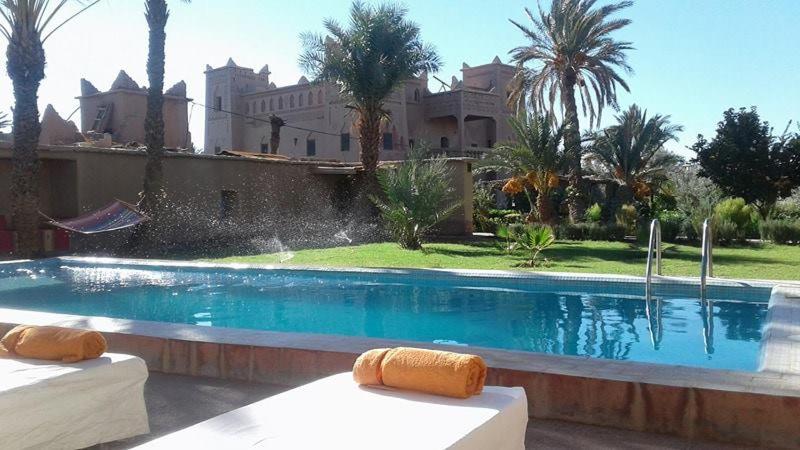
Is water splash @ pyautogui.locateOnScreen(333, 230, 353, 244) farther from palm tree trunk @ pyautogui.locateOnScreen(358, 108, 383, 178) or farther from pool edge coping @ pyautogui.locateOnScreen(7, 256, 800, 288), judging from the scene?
pool edge coping @ pyautogui.locateOnScreen(7, 256, 800, 288)

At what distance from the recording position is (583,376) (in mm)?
4395

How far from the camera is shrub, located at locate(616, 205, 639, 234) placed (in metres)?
21.3

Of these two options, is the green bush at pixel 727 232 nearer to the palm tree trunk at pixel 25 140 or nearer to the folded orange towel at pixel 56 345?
the palm tree trunk at pixel 25 140

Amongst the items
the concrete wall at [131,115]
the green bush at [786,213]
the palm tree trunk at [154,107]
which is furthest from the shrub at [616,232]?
the concrete wall at [131,115]

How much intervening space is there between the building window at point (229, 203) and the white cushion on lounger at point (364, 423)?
1989cm

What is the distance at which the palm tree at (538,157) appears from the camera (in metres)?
21.3

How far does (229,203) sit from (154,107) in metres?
5.09

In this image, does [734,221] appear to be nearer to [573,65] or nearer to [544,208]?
[544,208]

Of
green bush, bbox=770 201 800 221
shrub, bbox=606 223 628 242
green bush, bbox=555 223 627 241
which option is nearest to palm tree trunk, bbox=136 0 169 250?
green bush, bbox=555 223 627 241

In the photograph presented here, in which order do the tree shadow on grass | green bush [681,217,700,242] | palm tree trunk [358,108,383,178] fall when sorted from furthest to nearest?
palm tree trunk [358,108,383,178]
green bush [681,217,700,242]
the tree shadow on grass

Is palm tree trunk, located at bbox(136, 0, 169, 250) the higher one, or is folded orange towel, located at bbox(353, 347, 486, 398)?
palm tree trunk, located at bbox(136, 0, 169, 250)

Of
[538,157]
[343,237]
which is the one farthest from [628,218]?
[343,237]

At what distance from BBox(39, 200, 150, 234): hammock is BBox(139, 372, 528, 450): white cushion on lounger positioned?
14.1m

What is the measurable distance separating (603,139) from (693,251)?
8994mm
